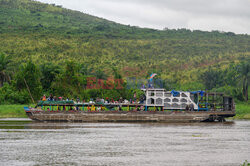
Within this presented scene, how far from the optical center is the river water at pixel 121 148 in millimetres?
28281

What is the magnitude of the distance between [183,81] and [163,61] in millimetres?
24046

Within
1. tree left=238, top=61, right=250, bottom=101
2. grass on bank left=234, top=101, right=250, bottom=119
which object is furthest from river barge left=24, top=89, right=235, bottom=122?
tree left=238, top=61, right=250, bottom=101

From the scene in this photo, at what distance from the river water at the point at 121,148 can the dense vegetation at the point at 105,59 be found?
37.9 meters

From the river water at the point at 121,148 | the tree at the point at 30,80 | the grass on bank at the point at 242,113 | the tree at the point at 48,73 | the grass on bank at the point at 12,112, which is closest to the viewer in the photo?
the river water at the point at 121,148

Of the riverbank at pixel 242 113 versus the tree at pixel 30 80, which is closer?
the riverbank at pixel 242 113

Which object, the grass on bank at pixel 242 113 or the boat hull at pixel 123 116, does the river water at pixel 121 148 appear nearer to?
the boat hull at pixel 123 116

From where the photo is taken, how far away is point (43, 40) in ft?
462

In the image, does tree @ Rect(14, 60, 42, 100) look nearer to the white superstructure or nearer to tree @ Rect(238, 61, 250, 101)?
the white superstructure

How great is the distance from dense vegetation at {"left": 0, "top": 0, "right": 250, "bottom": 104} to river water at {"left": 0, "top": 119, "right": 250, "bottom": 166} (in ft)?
124

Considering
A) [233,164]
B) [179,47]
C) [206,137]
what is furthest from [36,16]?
[233,164]

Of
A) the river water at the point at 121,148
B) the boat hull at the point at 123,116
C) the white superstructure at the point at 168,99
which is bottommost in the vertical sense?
the river water at the point at 121,148

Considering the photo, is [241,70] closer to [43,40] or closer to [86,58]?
[86,58]

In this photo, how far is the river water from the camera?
2828 cm

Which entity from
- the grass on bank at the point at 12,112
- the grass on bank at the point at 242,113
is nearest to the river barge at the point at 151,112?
the grass on bank at the point at 12,112
